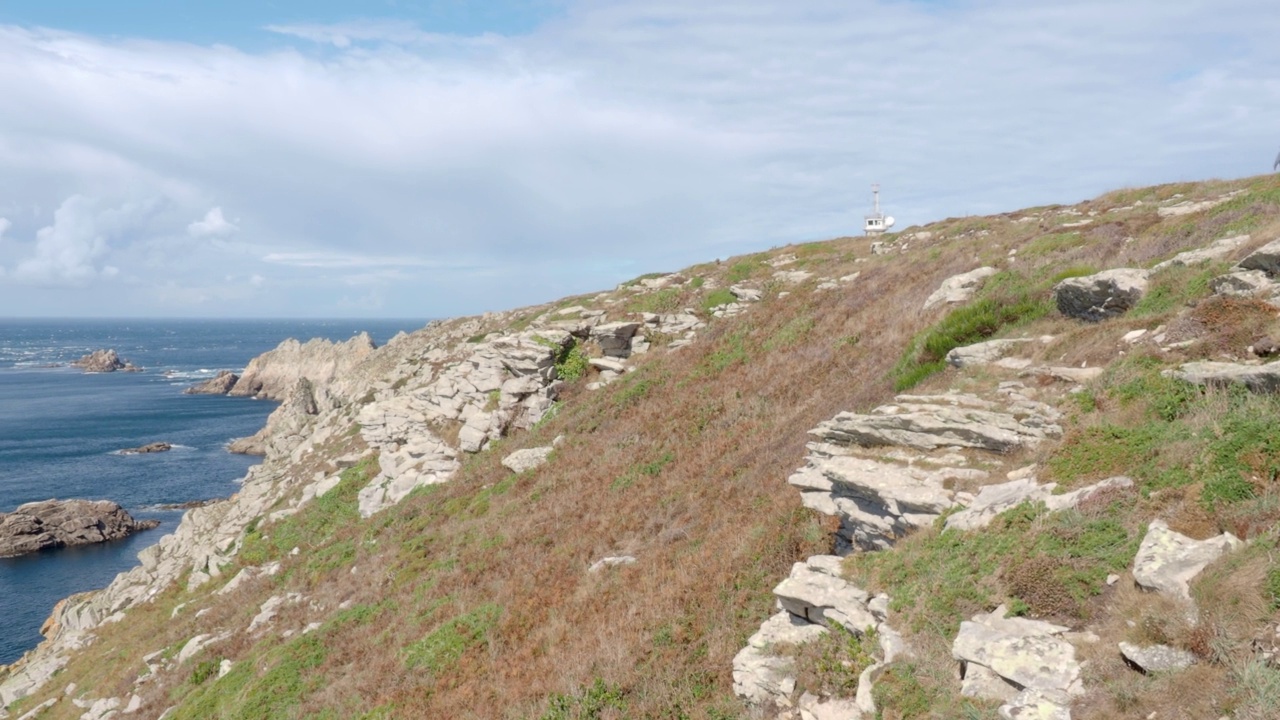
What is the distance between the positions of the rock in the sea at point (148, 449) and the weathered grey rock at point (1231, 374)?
92076mm

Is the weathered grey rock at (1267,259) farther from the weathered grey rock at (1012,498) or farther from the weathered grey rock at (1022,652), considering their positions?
the weathered grey rock at (1022,652)

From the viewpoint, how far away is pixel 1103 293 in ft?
44.2

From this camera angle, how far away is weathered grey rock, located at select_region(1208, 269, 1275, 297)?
10541mm

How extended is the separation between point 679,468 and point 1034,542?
10.3 metres

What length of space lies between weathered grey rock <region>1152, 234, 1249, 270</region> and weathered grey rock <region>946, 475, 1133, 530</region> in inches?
312

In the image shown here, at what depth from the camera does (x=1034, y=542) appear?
298 inches

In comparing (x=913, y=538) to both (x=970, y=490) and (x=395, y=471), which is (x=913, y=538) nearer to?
(x=970, y=490)

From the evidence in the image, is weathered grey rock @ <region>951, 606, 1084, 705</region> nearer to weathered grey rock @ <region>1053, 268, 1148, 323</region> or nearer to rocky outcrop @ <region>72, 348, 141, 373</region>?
weathered grey rock @ <region>1053, 268, 1148, 323</region>

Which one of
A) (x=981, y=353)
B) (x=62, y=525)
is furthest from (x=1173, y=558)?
(x=62, y=525)

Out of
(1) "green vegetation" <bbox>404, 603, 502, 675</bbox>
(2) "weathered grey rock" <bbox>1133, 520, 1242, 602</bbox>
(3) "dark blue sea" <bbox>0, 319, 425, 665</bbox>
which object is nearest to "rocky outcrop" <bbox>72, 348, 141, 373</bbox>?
(3) "dark blue sea" <bbox>0, 319, 425, 665</bbox>

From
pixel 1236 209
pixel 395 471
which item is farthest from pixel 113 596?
pixel 1236 209

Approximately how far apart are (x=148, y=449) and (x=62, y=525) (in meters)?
27.1

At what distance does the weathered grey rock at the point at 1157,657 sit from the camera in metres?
5.66

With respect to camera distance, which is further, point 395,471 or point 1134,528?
point 395,471
